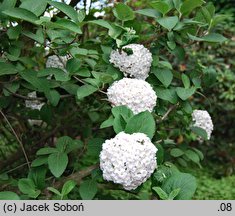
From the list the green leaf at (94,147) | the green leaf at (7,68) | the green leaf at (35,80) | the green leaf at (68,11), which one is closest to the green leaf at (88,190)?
the green leaf at (94,147)

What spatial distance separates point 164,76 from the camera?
1947mm

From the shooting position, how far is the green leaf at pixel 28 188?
163 cm

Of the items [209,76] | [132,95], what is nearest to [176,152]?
[209,76]

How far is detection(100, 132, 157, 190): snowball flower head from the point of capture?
4.62 ft

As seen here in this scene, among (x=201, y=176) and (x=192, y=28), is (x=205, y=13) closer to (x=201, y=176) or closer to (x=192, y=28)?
(x=192, y=28)

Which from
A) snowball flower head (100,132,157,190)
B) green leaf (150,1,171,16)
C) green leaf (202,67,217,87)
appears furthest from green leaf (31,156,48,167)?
green leaf (202,67,217,87)

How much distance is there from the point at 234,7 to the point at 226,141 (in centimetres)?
172

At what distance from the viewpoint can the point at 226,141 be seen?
4.93m

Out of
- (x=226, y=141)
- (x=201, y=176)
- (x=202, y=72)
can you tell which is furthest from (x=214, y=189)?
(x=202, y=72)

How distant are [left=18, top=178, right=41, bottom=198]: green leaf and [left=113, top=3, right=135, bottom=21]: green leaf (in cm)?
74

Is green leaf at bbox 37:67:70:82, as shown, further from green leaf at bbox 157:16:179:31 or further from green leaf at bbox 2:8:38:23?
green leaf at bbox 157:16:179:31

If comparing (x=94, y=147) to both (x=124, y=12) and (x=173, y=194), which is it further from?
(x=124, y=12)

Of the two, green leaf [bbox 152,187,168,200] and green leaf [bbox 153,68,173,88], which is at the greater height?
green leaf [bbox 153,68,173,88]

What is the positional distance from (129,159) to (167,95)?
0.59m
